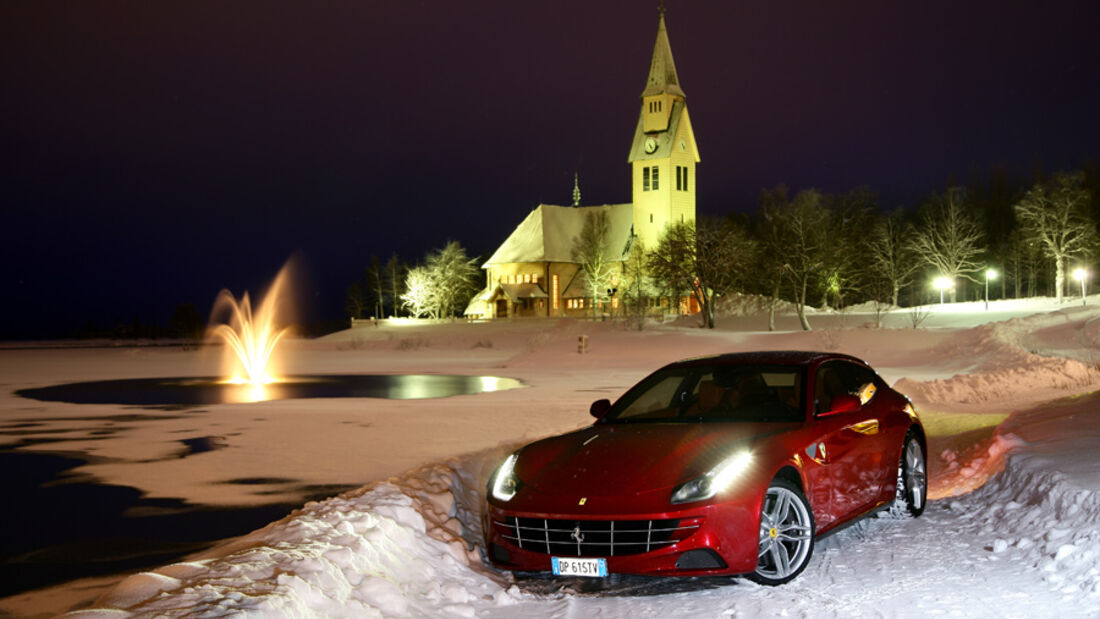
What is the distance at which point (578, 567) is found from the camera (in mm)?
5934

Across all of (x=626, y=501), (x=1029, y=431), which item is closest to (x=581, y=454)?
(x=626, y=501)

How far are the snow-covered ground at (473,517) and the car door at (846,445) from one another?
1.41ft

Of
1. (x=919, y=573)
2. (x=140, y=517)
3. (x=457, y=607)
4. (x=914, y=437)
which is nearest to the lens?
(x=457, y=607)

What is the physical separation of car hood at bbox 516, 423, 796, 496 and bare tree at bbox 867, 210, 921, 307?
72.4 m

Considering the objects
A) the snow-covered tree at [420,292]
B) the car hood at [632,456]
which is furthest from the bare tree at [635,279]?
the car hood at [632,456]

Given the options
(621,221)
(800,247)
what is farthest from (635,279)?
(800,247)

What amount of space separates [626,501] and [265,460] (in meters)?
8.85

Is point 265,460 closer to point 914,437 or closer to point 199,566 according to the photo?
point 199,566

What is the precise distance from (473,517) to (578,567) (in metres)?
3.09

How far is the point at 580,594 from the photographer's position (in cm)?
620

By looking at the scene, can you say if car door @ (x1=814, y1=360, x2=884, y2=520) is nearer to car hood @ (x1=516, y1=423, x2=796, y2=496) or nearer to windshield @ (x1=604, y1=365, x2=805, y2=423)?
windshield @ (x1=604, y1=365, x2=805, y2=423)

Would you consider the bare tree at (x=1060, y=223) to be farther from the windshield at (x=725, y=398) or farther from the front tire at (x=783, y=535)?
the front tire at (x=783, y=535)

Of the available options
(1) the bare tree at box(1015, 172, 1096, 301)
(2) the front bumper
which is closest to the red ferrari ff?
(2) the front bumper

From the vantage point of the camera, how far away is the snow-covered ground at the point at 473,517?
563 cm
